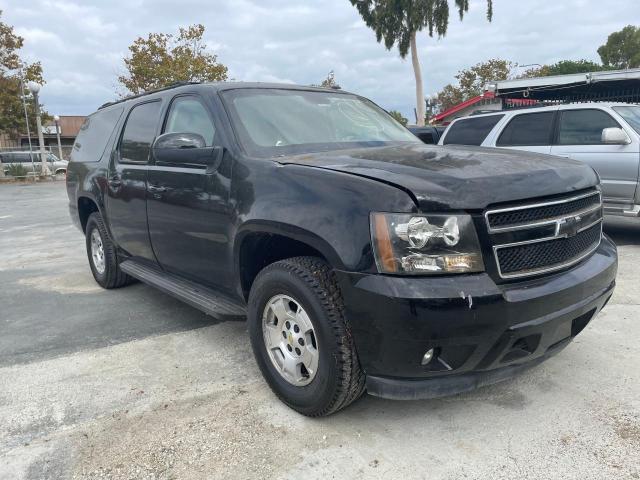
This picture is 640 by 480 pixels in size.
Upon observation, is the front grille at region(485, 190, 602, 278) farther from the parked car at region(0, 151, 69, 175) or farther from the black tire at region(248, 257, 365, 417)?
the parked car at region(0, 151, 69, 175)

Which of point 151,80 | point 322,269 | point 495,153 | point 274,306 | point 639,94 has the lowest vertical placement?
point 274,306

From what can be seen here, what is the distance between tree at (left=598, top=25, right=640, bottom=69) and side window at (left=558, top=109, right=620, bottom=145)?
4812 centimetres

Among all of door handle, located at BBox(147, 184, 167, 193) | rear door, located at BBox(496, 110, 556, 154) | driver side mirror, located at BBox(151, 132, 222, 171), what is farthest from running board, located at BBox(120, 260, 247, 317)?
rear door, located at BBox(496, 110, 556, 154)

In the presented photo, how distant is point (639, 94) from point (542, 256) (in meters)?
15.7

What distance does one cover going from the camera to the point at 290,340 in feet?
9.20

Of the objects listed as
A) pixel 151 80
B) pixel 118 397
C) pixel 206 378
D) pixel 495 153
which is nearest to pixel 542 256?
pixel 495 153

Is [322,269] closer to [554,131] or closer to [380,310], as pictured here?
[380,310]

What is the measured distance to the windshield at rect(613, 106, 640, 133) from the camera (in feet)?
22.5

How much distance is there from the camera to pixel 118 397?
10.3ft

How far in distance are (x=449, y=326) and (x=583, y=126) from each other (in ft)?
20.4

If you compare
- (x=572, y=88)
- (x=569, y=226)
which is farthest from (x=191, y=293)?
(x=572, y=88)

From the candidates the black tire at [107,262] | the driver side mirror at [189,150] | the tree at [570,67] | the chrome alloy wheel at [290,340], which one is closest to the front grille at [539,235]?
the chrome alloy wheel at [290,340]

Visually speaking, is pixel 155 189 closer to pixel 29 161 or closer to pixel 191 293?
pixel 191 293

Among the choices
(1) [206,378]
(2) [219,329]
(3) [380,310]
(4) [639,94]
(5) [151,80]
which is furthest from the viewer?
(5) [151,80]
